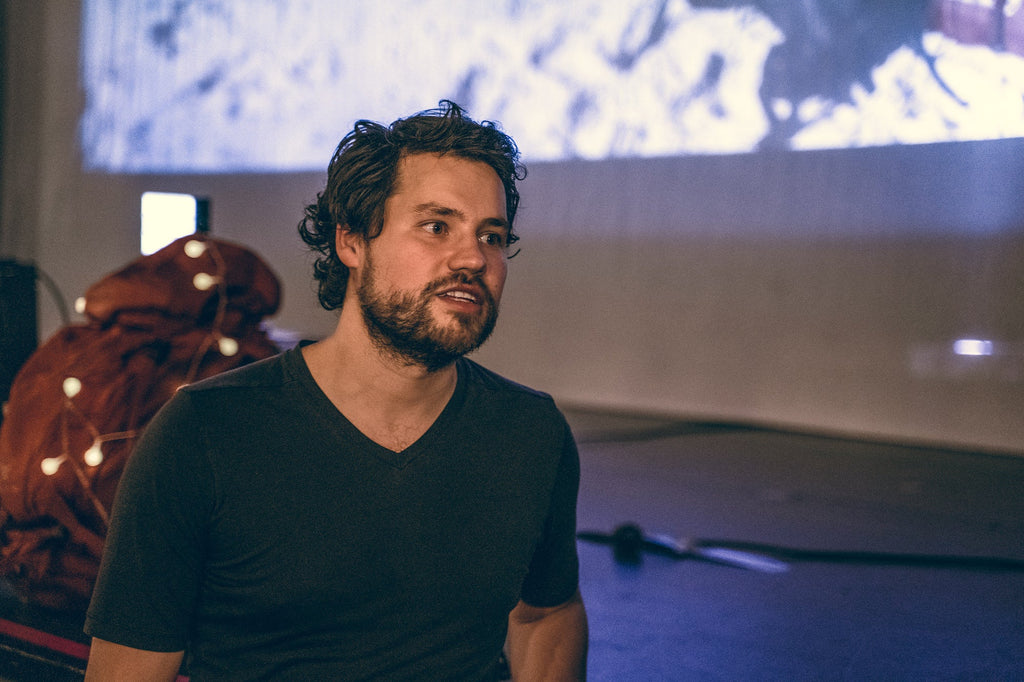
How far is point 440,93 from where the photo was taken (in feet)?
16.3

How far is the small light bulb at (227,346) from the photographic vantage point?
6.06ft

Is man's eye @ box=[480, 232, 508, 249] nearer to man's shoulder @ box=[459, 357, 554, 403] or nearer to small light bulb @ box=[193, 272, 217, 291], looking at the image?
man's shoulder @ box=[459, 357, 554, 403]

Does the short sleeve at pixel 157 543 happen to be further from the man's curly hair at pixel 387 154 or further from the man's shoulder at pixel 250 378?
the man's curly hair at pixel 387 154

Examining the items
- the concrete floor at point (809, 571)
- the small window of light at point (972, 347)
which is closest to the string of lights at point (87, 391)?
the concrete floor at point (809, 571)

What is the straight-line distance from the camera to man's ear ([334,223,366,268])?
121 cm

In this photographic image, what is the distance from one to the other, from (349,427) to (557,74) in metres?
3.81

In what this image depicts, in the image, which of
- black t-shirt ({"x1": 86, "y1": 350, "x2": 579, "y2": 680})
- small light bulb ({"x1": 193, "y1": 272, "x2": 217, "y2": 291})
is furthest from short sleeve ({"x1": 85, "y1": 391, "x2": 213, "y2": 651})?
small light bulb ({"x1": 193, "y1": 272, "x2": 217, "y2": 291})

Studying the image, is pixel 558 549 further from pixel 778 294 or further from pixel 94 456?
pixel 778 294

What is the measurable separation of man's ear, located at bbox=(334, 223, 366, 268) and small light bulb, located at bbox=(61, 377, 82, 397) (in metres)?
0.82

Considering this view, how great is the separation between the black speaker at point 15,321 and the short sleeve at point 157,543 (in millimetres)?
1497

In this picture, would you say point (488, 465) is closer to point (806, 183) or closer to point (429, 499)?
point (429, 499)

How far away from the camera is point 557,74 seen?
4.53 m

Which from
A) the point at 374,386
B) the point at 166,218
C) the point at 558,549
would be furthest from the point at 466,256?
the point at 166,218

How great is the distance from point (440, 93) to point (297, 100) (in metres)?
1.17
